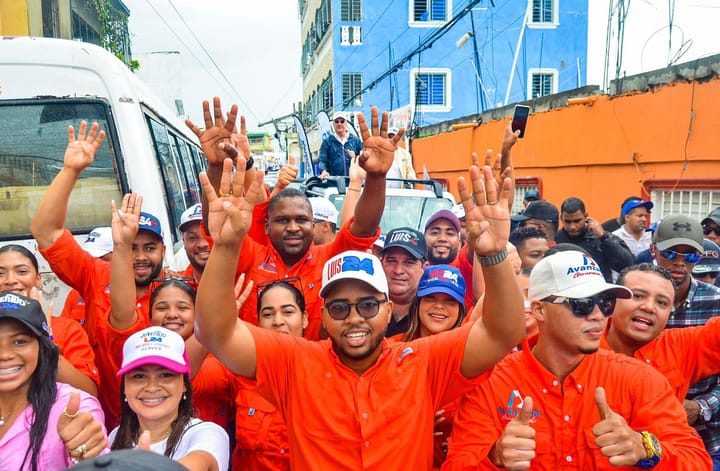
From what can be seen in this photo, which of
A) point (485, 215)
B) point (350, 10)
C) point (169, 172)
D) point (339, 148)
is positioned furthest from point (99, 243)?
point (350, 10)

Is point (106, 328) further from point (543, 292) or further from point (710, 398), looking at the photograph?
point (710, 398)

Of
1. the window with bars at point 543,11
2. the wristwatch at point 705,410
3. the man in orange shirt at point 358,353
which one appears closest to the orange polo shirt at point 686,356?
the wristwatch at point 705,410

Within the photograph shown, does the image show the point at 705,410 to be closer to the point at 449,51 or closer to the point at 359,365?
the point at 359,365

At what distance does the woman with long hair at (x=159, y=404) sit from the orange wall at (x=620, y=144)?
7701 mm

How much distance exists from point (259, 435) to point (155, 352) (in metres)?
0.71

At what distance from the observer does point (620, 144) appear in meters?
10.6

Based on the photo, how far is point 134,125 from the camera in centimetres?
473

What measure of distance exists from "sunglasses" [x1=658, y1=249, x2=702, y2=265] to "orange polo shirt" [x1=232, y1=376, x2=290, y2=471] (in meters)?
2.84

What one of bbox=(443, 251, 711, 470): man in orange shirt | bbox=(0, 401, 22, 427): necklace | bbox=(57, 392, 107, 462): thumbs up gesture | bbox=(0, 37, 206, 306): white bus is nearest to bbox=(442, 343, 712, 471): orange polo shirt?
bbox=(443, 251, 711, 470): man in orange shirt

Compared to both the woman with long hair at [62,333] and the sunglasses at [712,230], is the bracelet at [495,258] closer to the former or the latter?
the woman with long hair at [62,333]

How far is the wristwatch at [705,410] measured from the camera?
3.34 meters

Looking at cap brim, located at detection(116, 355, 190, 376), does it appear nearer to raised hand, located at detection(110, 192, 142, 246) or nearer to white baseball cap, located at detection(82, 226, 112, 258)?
raised hand, located at detection(110, 192, 142, 246)

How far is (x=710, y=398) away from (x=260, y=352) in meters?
2.36

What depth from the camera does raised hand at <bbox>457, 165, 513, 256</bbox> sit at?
2.56 meters
